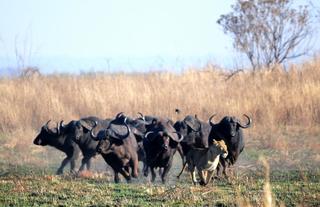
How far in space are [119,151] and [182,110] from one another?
27.7 feet

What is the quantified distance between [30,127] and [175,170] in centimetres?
714

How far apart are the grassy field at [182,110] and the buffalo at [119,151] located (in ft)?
1.21

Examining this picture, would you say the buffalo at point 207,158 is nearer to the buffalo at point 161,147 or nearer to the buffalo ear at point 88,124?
the buffalo at point 161,147

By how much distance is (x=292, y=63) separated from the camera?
26.5m

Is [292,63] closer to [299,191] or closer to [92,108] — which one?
[92,108]

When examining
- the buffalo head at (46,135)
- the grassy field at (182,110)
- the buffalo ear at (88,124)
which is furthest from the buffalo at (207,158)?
the buffalo head at (46,135)

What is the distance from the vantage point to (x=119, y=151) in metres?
15.8

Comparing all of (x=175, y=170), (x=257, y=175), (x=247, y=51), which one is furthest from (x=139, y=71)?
(x=257, y=175)

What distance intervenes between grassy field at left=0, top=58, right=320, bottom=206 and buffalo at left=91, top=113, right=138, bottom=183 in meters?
0.37

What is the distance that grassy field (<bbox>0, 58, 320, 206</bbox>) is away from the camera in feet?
50.2

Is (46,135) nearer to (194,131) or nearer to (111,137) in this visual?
(111,137)

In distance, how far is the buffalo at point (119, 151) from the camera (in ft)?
51.5

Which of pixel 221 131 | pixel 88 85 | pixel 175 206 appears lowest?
pixel 175 206

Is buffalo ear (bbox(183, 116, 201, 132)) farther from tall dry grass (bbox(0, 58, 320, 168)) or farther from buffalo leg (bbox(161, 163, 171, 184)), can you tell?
tall dry grass (bbox(0, 58, 320, 168))
